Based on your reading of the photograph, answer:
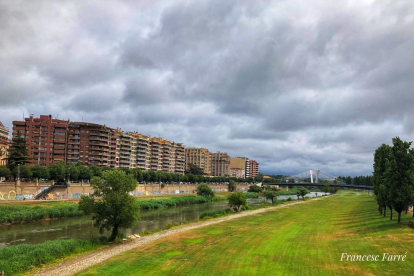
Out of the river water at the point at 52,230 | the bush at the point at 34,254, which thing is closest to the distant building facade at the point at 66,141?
the river water at the point at 52,230

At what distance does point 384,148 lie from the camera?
60.7m

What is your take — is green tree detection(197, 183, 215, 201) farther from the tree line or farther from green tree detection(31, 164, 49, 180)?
the tree line

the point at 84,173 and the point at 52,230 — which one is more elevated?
the point at 84,173

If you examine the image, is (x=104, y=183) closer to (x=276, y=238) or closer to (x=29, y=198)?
(x=276, y=238)

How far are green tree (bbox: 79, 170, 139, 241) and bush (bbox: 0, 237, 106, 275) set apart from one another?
3.79m

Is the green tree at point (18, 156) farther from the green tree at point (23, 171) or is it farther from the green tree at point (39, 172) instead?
the green tree at point (39, 172)

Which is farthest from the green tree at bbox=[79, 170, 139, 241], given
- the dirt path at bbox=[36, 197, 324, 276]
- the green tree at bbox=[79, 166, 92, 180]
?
the green tree at bbox=[79, 166, 92, 180]

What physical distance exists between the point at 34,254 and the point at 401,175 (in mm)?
43955

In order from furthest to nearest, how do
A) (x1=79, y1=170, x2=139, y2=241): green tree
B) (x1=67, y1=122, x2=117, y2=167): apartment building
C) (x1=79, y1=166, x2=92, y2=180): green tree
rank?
(x1=67, y1=122, x2=117, y2=167): apartment building → (x1=79, y1=166, x2=92, y2=180): green tree → (x1=79, y1=170, x2=139, y2=241): green tree

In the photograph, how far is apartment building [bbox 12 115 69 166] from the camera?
149 metres

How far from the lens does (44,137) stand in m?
152

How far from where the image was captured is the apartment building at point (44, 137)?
149000 mm

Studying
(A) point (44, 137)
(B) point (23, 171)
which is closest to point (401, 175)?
(B) point (23, 171)

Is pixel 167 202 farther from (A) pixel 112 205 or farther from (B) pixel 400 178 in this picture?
(B) pixel 400 178
